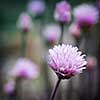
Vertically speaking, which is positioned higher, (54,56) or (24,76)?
(54,56)

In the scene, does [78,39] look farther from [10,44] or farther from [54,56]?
[10,44]

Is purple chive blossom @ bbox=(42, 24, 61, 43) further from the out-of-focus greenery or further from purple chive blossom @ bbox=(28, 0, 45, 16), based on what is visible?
the out-of-focus greenery

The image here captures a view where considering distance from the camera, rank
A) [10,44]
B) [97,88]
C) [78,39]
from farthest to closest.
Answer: [10,44], [97,88], [78,39]

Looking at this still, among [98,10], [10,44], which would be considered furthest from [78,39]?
[10,44]

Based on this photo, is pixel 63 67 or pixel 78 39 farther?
pixel 78 39

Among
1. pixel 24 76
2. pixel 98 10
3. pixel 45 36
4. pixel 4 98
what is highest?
pixel 98 10

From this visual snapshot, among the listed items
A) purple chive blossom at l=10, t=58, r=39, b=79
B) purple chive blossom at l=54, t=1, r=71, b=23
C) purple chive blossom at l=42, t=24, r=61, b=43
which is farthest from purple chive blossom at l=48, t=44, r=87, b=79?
purple chive blossom at l=42, t=24, r=61, b=43

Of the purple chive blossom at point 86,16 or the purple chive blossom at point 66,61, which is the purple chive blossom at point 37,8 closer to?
the purple chive blossom at point 86,16

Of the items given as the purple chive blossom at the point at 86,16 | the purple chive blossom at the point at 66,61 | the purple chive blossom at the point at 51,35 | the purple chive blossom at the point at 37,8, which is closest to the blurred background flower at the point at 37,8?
the purple chive blossom at the point at 37,8
